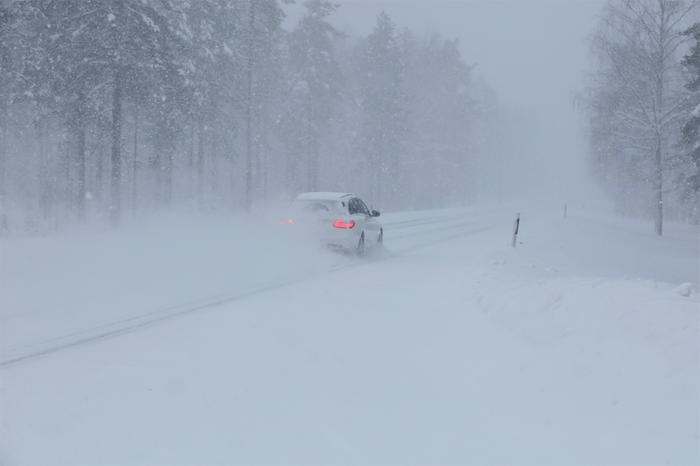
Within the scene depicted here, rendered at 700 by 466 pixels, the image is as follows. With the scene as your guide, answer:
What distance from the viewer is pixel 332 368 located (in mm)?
6070

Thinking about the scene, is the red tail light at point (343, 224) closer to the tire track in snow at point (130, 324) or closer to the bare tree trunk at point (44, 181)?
the tire track in snow at point (130, 324)

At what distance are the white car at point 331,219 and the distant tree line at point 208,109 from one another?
24.7 ft

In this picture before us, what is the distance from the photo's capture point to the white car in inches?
603

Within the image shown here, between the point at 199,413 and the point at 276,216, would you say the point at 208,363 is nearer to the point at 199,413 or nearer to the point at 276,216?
the point at 199,413

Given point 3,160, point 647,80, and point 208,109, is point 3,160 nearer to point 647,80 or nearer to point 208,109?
point 208,109

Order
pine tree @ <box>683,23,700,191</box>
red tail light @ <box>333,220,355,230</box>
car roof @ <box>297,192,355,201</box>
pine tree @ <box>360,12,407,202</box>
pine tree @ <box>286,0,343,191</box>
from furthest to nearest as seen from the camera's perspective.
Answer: pine tree @ <box>360,12,407,202</box>, pine tree @ <box>286,0,343,191</box>, pine tree @ <box>683,23,700,191</box>, car roof @ <box>297,192,355,201</box>, red tail light @ <box>333,220,355,230</box>

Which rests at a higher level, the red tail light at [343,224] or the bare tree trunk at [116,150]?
the bare tree trunk at [116,150]

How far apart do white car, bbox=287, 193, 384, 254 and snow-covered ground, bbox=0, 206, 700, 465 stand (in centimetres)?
395

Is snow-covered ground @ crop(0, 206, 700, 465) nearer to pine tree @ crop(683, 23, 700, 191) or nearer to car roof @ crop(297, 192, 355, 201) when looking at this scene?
car roof @ crop(297, 192, 355, 201)

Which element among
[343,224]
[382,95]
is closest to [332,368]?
[343,224]

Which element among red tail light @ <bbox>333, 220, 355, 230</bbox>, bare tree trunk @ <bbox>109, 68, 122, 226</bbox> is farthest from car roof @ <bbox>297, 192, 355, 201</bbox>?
bare tree trunk @ <bbox>109, 68, 122, 226</bbox>

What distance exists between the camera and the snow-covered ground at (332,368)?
14.3 ft

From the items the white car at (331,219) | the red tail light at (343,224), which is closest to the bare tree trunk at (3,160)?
the white car at (331,219)

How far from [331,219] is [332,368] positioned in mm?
9486
